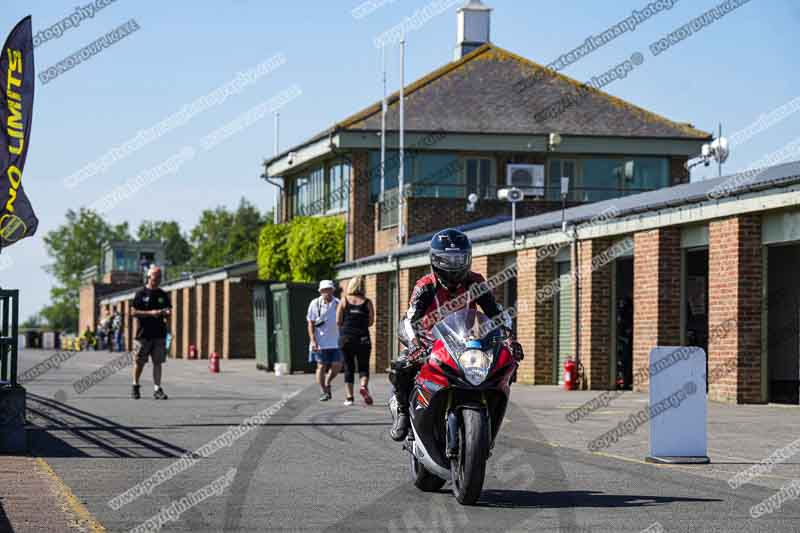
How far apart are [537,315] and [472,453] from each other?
19.3 m

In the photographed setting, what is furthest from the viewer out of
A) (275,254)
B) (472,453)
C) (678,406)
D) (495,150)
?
(275,254)

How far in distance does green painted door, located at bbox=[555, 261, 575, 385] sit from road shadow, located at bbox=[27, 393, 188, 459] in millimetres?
11529

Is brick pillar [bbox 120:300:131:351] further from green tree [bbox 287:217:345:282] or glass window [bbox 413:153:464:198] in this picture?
glass window [bbox 413:153:464:198]

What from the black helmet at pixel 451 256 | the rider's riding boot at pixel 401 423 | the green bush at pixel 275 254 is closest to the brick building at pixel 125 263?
the green bush at pixel 275 254

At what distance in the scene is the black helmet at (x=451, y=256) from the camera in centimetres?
945

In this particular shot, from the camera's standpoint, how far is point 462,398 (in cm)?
898

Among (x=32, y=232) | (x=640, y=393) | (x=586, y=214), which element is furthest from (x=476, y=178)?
(x=32, y=232)

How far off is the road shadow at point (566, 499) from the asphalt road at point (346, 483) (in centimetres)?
1

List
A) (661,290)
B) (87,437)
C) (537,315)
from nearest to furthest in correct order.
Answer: (87,437), (661,290), (537,315)

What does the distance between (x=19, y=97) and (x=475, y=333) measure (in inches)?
222

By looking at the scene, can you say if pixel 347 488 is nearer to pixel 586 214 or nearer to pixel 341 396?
pixel 341 396

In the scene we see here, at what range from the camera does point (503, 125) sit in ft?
163

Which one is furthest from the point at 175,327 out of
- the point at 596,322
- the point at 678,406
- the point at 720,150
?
the point at 678,406

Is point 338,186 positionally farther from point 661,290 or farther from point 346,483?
point 346,483
